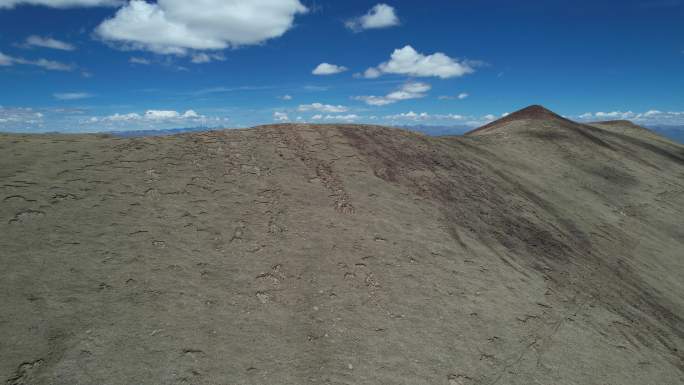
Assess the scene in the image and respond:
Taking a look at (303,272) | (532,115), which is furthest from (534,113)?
(303,272)

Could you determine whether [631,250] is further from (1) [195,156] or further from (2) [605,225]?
(1) [195,156]

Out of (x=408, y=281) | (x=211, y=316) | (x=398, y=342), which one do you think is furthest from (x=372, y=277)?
(x=211, y=316)

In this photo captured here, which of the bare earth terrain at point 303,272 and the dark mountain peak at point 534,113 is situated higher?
the dark mountain peak at point 534,113

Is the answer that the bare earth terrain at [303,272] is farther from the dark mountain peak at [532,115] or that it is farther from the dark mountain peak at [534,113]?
the dark mountain peak at [534,113]

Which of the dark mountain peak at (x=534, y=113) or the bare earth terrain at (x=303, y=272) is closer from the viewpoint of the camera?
the bare earth terrain at (x=303, y=272)

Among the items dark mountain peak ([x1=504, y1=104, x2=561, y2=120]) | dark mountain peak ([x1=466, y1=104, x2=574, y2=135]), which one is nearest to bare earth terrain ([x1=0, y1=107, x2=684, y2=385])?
dark mountain peak ([x1=466, y1=104, x2=574, y2=135])

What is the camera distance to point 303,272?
872 centimetres

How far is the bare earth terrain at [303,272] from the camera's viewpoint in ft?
20.5

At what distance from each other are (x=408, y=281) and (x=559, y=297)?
490cm

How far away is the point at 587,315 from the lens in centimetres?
992

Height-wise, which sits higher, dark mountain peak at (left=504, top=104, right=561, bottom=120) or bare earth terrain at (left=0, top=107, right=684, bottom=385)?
dark mountain peak at (left=504, top=104, right=561, bottom=120)

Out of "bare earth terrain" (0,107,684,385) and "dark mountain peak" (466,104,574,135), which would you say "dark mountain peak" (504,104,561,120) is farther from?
"bare earth terrain" (0,107,684,385)

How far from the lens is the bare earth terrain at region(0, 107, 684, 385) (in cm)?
624

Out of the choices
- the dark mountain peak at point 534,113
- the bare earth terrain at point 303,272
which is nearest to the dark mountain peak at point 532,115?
the dark mountain peak at point 534,113
